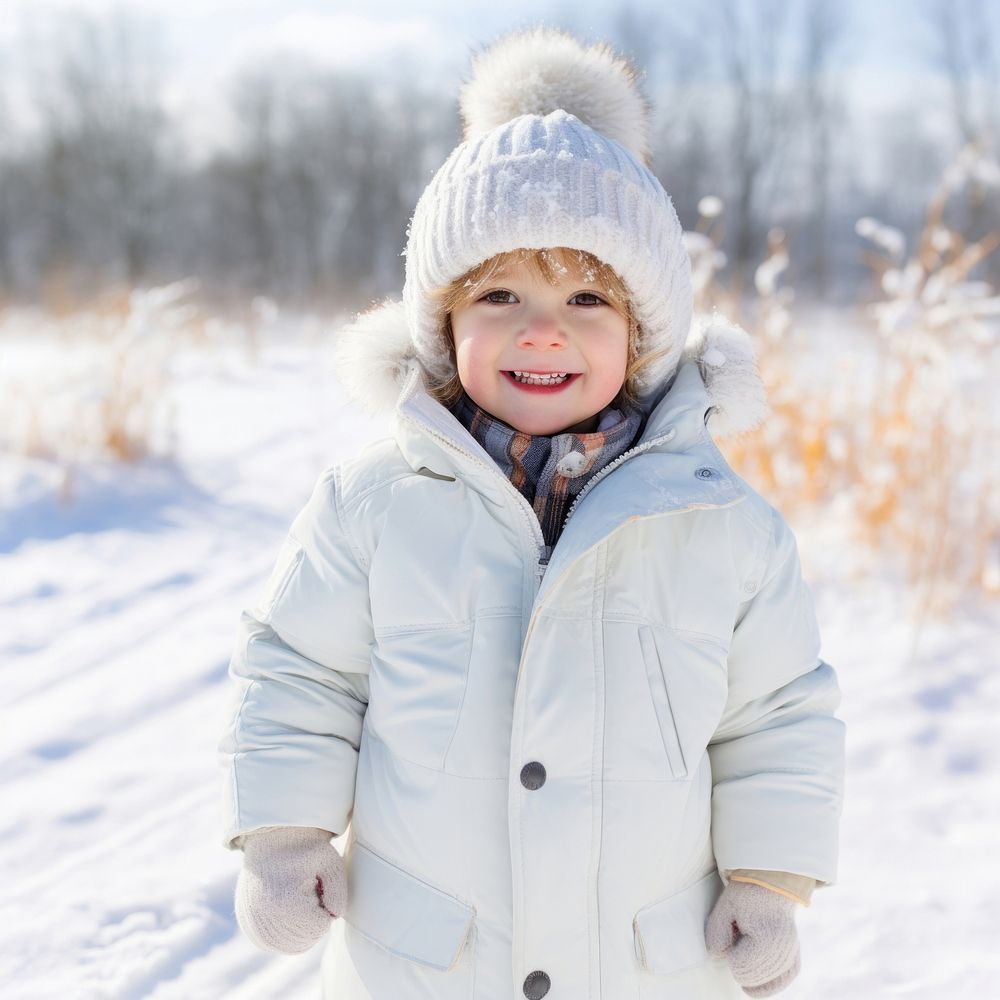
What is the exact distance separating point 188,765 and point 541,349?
1.47 meters

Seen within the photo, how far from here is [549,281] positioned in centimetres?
112

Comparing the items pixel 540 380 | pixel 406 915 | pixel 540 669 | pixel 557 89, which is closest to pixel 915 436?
pixel 557 89

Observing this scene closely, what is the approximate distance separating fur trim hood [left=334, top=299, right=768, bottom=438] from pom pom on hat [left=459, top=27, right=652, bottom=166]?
0.93ft

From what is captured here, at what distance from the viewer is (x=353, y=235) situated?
24.3m

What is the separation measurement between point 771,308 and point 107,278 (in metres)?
20.6

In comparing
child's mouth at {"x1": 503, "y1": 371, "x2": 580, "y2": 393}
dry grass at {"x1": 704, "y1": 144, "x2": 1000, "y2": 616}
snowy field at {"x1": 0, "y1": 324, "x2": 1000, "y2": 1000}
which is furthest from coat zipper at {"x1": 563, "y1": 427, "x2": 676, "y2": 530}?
dry grass at {"x1": 704, "y1": 144, "x2": 1000, "y2": 616}

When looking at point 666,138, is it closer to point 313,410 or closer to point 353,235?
point 353,235

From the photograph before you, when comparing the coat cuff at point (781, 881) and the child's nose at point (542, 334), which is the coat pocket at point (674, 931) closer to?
the coat cuff at point (781, 881)

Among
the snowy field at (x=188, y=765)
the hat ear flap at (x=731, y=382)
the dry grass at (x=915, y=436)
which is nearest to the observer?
the hat ear flap at (x=731, y=382)

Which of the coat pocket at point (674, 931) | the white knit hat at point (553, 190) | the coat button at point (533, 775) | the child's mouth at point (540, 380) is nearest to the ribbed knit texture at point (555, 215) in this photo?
the white knit hat at point (553, 190)

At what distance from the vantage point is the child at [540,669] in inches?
39.1

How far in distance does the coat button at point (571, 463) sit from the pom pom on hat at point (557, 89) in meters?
0.45

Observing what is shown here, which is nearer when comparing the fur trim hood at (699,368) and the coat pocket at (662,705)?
the coat pocket at (662,705)

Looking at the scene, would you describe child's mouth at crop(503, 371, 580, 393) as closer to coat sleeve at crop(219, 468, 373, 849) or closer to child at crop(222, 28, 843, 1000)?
child at crop(222, 28, 843, 1000)
